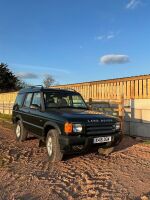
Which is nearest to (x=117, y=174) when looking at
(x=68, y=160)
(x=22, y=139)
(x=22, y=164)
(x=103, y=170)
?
(x=103, y=170)

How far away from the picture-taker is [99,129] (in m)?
6.90

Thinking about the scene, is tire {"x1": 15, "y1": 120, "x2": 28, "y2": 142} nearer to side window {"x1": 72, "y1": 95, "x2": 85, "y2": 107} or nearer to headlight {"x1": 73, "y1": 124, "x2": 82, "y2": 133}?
side window {"x1": 72, "y1": 95, "x2": 85, "y2": 107}

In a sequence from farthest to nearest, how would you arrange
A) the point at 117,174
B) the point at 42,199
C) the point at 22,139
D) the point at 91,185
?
1. the point at 22,139
2. the point at 117,174
3. the point at 91,185
4. the point at 42,199

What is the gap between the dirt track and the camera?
4.77 metres

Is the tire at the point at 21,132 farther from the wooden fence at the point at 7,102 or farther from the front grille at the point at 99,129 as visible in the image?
the wooden fence at the point at 7,102

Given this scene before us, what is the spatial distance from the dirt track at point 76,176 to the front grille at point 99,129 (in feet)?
2.53

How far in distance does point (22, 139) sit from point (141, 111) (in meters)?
4.64

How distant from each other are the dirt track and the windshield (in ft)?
4.92

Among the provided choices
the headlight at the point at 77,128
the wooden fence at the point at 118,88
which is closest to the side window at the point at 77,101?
the headlight at the point at 77,128

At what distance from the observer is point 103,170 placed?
619cm

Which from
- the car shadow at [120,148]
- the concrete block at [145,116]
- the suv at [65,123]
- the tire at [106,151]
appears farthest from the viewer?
the concrete block at [145,116]

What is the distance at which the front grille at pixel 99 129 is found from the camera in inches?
264

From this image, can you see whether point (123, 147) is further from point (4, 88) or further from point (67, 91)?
point (4, 88)

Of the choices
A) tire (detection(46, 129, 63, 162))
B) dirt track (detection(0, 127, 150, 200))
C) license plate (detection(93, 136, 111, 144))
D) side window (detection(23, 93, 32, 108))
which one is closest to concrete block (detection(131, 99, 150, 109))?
dirt track (detection(0, 127, 150, 200))
